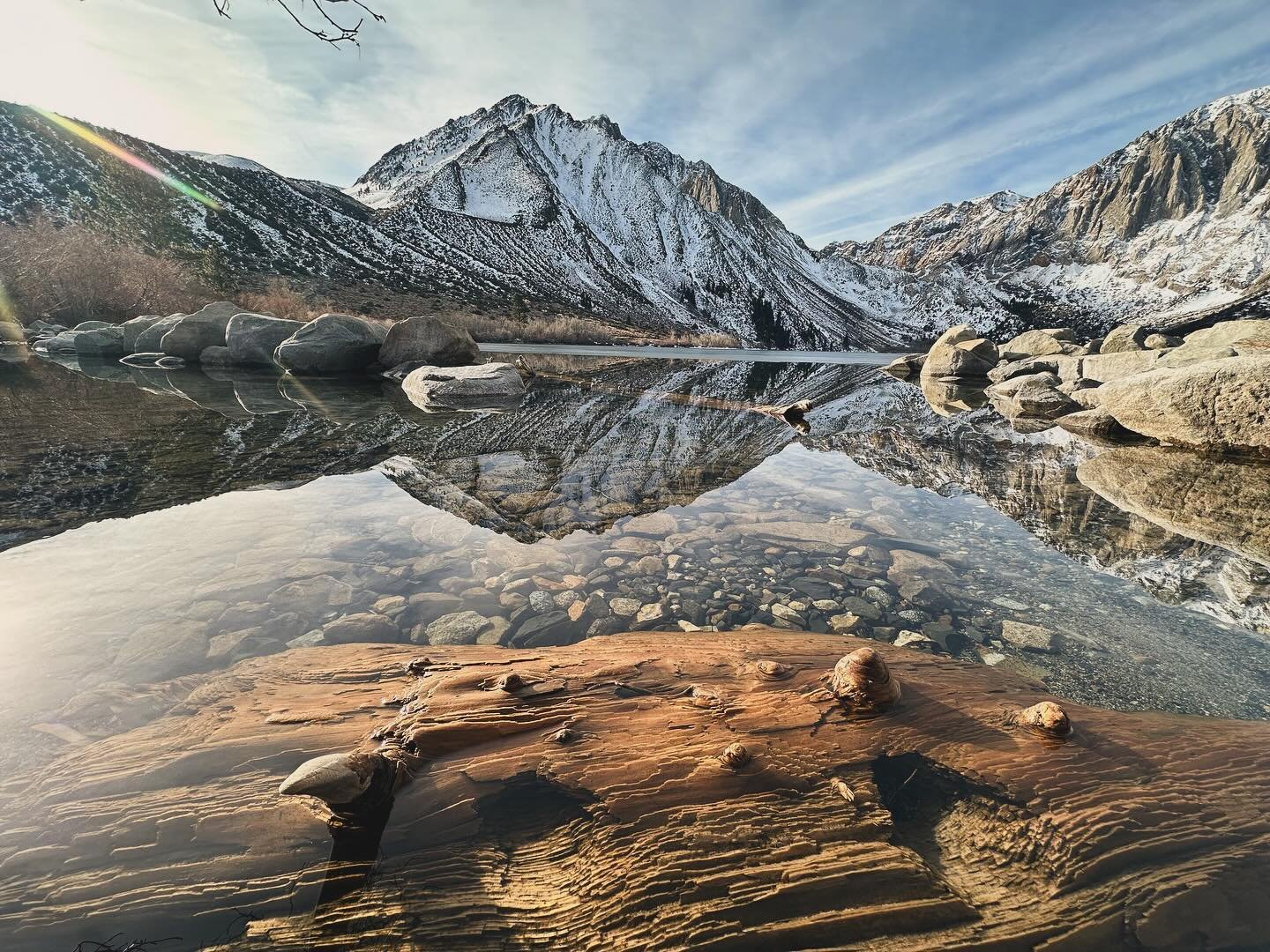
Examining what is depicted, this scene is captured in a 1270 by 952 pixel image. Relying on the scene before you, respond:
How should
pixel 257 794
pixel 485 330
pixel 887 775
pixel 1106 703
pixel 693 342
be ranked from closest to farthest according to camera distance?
pixel 257 794 < pixel 887 775 < pixel 1106 703 < pixel 485 330 < pixel 693 342

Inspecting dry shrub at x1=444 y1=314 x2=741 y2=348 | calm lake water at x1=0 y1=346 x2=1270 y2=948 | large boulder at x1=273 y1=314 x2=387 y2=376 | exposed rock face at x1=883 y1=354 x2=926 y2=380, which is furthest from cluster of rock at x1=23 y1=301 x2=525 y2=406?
exposed rock face at x1=883 y1=354 x2=926 y2=380

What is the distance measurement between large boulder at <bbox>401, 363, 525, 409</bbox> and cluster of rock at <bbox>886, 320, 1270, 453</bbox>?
15.8m

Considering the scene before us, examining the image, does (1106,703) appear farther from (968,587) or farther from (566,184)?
(566,184)

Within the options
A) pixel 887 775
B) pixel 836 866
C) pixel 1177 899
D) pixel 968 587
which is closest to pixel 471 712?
pixel 836 866

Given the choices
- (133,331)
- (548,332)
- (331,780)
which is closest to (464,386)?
(331,780)

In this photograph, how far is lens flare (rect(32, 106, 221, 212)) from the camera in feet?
278

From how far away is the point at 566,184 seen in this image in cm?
18450

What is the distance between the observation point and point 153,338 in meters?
25.7

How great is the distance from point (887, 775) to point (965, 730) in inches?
24.8

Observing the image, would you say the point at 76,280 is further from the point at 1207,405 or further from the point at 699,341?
the point at 699,341

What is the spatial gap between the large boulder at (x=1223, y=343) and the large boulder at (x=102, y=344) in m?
42.8

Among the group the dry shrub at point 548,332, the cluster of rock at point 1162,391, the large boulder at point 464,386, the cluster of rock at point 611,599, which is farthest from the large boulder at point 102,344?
the cluster of rock at point 1162,391

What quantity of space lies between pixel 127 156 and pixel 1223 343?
136858 millimetres

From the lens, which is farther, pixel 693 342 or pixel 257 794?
pixel 693 342
